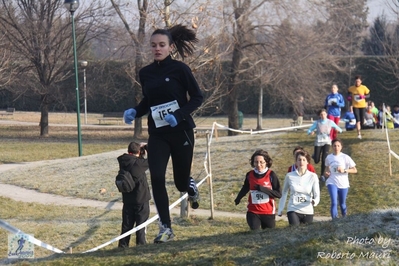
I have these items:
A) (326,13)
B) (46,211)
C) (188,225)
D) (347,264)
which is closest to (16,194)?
(46,211)

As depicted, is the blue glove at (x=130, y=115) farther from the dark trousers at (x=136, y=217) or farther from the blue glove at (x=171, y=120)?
the dark trousers at (x=136, y=217)

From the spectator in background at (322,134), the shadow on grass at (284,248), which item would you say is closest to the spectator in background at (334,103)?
the spectator in background at (322,134)

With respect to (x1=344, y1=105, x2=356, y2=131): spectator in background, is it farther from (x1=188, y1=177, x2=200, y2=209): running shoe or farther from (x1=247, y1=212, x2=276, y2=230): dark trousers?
(x1=188, y1=177, x2=200, y2=209): running shoe

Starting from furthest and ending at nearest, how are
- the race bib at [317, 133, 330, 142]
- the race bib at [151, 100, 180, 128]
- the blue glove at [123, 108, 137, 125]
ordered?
the race bib at [317, 133, 330, 142] → the blue glove at [123, 108, 137, 125] → the race bib at [151, 100, 180, 128]

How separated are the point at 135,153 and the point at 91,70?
33.7 meters

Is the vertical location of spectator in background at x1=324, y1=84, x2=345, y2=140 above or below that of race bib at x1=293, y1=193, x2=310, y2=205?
above

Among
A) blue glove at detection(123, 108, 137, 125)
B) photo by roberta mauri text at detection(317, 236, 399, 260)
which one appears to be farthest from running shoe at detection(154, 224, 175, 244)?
photo by roberta mauri text at detection(317, 236, 399, 260)

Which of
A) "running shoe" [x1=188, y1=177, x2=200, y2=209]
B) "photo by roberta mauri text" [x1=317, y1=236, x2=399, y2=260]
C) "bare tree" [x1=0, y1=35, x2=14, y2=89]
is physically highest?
"bare tree" [x1=0, y1=35, x2=14, y2=89]

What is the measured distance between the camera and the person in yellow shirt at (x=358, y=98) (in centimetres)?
2064

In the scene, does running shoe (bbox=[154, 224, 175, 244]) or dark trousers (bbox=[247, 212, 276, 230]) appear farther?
dark trousers (bbox=[247, 212, 276, 230])

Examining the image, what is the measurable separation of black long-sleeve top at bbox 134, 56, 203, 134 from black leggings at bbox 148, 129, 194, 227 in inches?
3.2

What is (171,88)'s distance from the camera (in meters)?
6.61

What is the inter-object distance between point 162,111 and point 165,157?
0.45 metres

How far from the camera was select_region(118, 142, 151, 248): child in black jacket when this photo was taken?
9.80 m
